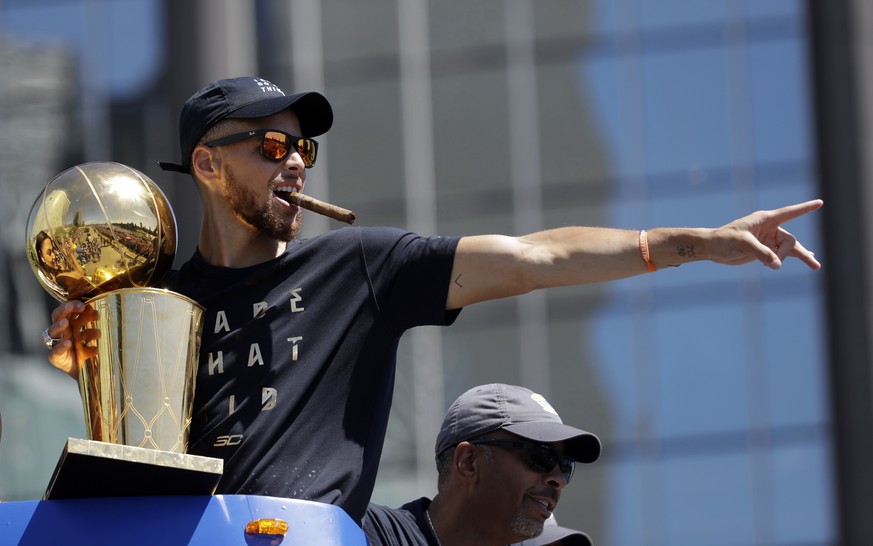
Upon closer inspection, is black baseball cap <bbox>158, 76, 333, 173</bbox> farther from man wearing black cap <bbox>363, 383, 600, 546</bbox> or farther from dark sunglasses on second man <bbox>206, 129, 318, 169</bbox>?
man wearing black cap <bbox>363, 383, 600, 546</bbox>

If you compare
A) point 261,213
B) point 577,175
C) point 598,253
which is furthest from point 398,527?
point 577,175

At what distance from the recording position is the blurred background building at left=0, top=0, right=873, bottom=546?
14.3 meters

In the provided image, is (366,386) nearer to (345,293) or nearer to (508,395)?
(345,293)

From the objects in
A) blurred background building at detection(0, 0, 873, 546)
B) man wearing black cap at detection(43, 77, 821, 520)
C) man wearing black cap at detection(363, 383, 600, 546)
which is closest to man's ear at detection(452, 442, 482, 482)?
man wearing black cap at detection(363, 383, 600, 546)

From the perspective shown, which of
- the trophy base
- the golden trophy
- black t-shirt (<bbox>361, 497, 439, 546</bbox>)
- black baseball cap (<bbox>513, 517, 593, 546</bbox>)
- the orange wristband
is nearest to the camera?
the trophy base

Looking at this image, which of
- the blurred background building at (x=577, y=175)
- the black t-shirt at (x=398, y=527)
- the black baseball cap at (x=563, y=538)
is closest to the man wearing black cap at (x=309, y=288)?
the black t-shirt at (x=398, y=527)

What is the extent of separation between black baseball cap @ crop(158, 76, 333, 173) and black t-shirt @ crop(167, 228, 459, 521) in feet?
0.96

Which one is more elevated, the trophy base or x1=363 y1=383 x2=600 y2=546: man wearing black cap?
the trophy base

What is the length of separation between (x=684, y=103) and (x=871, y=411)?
3383 mm

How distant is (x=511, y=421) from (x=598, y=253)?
1.12 meters

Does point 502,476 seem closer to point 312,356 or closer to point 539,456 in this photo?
point 539,456

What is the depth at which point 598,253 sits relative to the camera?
3.59 meters

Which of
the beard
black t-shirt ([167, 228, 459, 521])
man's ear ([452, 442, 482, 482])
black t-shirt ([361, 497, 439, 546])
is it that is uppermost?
the beard

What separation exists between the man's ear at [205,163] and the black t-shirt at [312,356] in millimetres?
247
